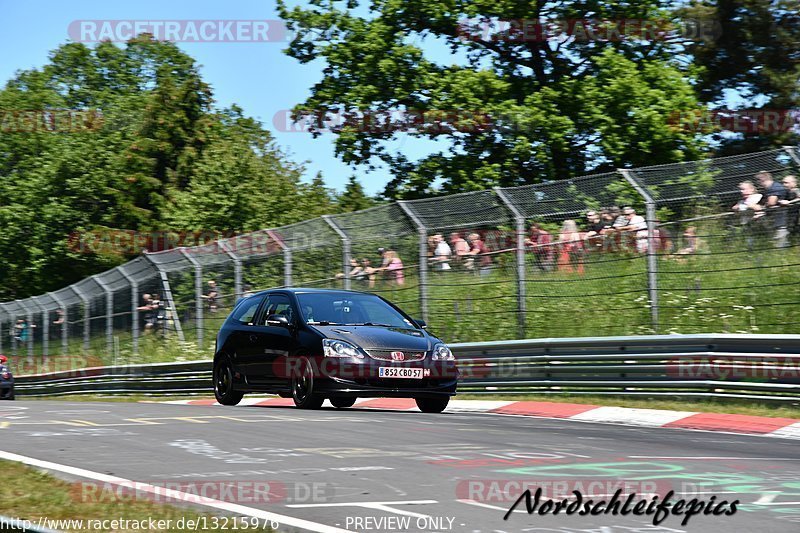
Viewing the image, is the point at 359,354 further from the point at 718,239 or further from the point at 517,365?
the point at 718,239

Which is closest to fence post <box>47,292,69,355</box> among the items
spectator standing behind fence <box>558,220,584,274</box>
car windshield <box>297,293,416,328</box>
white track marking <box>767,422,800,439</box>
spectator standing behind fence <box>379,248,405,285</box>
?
spectator standing behind fence <box>379,248,405,285</box>

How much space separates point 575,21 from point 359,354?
18.9 m

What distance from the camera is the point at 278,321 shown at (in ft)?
47.6

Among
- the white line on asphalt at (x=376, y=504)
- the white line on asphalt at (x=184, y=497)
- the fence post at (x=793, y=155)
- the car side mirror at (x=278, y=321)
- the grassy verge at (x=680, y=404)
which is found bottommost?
the grassy verge at (x=680, y=404)

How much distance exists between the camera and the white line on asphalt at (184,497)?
602cm

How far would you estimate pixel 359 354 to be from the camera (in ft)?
44.9

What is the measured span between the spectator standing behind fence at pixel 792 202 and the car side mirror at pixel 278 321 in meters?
5.93

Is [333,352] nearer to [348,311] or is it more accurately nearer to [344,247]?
[348,311]

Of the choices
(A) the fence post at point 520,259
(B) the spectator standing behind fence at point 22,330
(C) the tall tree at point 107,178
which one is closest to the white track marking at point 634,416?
(A) the fence post at point 520,259

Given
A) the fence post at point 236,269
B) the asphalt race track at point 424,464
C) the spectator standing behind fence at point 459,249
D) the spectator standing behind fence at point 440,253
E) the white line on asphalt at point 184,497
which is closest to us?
the white line on asphalt at point 184,497

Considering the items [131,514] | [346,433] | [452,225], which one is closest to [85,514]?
[131,514]

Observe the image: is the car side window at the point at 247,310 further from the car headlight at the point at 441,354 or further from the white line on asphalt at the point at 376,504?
the white line on asphalt at the point at 376,504

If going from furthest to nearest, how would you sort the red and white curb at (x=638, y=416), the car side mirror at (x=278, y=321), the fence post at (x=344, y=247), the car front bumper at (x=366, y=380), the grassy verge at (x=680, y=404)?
the fence post at (x=344, y=247) → the car side mirror at (x=278, y=321) → the car front bumper at (x=366, y=380) → the grassy verge at (x=680, y=404) → the red and white curb at (x=638, y=416)

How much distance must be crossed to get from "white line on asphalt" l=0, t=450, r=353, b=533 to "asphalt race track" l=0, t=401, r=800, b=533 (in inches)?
2.9
